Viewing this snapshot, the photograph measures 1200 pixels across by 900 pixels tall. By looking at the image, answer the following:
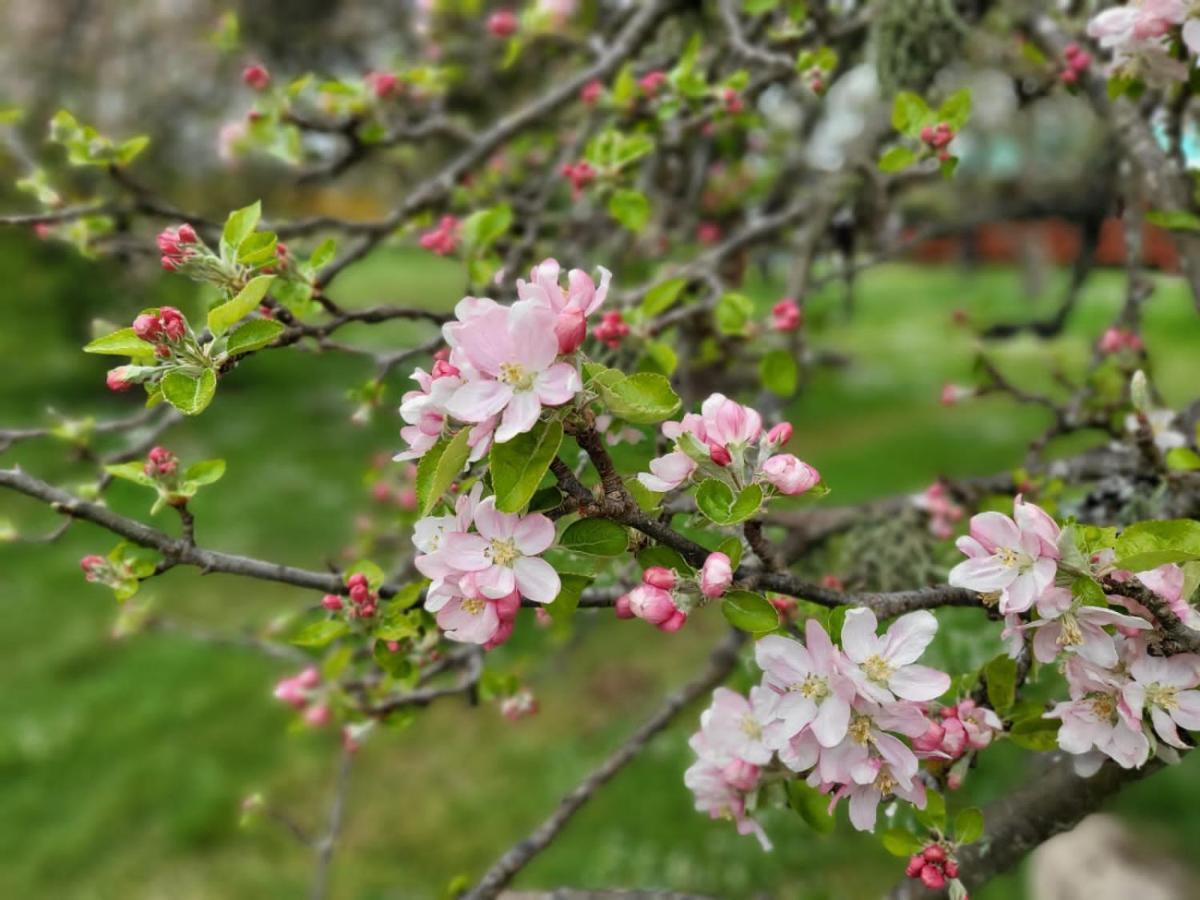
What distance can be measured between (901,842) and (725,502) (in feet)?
1.86

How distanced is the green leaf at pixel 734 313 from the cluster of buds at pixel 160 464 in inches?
46.6

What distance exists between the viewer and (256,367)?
1493 cm

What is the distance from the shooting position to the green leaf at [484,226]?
2088 mm

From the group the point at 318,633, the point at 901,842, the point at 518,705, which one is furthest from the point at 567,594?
the point at 518,705

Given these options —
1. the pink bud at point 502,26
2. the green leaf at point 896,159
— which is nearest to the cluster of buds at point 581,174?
the green leaf at point 896,159

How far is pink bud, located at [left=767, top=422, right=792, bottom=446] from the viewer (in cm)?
117

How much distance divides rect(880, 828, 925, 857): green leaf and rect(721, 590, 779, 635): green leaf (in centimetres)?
42

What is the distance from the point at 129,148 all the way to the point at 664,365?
1.25 m

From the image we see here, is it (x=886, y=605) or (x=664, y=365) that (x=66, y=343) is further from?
(x=886, y=605)

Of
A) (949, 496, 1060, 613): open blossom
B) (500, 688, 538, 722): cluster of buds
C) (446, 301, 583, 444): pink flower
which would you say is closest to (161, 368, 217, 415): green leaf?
(446, 301, 583, 444): pink flower

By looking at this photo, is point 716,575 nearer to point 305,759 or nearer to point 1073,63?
point 1073,63

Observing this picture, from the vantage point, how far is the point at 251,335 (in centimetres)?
126

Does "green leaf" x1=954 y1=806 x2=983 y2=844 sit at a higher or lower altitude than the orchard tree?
lower

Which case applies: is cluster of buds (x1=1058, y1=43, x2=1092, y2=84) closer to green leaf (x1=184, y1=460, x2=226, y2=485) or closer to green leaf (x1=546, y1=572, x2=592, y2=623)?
green leaf (x1=546, y1=572, x2=592, y2=623)
